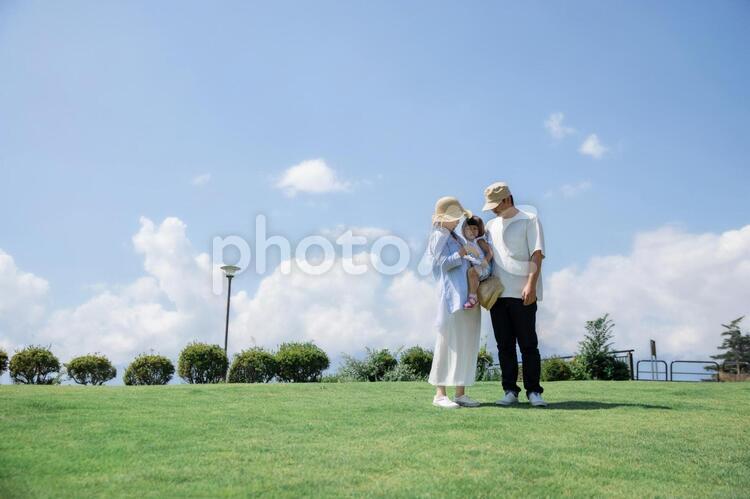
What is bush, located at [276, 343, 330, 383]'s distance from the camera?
1967 cm

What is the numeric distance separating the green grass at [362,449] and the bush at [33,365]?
13.8 metres

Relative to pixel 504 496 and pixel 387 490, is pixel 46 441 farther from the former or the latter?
pixel 504 496

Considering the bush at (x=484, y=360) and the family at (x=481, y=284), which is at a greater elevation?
the family at (x=481, y=284)

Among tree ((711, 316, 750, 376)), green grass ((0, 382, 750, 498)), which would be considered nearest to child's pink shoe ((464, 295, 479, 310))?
green grass ((0, 382, 750, 498))

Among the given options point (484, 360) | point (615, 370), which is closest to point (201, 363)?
point (484, 360)

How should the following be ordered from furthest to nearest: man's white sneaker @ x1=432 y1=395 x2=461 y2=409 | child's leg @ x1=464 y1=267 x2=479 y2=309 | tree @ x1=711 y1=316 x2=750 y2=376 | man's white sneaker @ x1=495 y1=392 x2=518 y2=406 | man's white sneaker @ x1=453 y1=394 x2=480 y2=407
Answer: tree @ x1=711 y1=316 x2=750 y2=376
man's white sneaker @ x1=495 y1=392 x2=518 y2=406
man's white sneaker @ x1=453 y1=394 x2=480 y2=407
child's leg @ x1=464 y1=267 x2=479 y2=309
man's white sneaker @ x1=432 y1=395 x2=461 y2=409

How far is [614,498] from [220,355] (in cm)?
1741

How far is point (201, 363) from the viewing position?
19953mm

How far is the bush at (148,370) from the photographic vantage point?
20.1 metres

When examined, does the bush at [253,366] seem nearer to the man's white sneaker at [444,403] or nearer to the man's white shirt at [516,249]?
the man's white sneaker at [444,403]

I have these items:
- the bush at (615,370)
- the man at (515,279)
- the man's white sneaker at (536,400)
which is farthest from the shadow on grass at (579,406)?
the bush at (615,370)

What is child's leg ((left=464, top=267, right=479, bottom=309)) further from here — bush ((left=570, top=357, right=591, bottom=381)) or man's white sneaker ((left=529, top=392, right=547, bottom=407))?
bush ((left=570, top=357, right=591, bottom=381))

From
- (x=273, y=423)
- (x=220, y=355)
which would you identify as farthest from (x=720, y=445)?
(x=220, y=355)

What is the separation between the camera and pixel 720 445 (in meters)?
5.98
